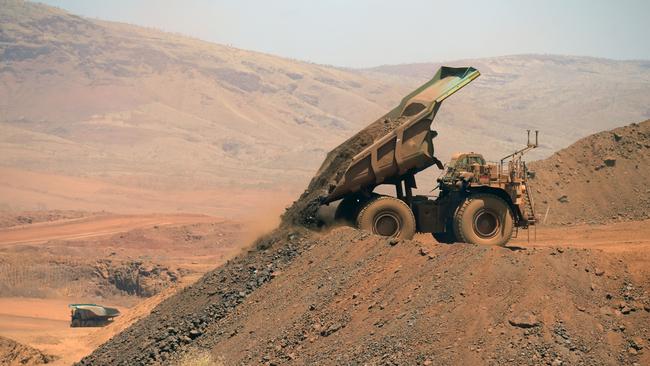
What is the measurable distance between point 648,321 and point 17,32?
121878 mm

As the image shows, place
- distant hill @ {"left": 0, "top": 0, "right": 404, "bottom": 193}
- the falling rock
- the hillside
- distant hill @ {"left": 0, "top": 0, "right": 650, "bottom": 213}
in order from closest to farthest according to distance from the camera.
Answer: the falling rock
distant hill @ {"left": 0, "top": 0, "right": 650, "bottom": 213}
distant hill @ {"left": 0, "top": 0, "right": 404, "bottom": 193}
the hillside

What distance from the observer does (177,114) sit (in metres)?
112

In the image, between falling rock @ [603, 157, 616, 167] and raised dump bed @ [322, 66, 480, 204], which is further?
falling rock @ [603, 157, 616, 167]

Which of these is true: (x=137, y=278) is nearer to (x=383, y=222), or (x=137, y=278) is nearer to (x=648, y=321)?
(x=383, y=222)

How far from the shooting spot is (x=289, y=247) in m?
19.2

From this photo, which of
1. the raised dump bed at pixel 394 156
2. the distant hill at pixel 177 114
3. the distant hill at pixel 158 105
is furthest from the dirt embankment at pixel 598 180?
the distant hill at pixel 158 105

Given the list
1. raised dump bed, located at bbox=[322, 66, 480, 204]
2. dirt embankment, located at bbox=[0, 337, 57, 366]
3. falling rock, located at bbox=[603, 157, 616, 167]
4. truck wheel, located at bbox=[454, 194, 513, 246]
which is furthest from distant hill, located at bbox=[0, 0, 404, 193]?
truck wheel, located at bbox=[454, 194, 513, 246]

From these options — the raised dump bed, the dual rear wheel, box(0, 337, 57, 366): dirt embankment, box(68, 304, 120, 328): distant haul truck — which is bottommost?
box(68, 304, 120, 328): distant haul truck

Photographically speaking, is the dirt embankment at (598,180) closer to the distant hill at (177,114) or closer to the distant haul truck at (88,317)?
the distant haul truck at (88,317)

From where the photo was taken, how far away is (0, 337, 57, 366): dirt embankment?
2283 centimetres

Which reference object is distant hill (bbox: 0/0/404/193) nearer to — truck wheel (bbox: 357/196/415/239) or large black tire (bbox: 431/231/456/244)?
large black tire (bbox: 431/231/456/244)

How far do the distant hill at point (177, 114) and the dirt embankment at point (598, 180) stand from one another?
151ft

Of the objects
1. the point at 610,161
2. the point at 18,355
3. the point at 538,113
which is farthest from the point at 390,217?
the point at 538,113

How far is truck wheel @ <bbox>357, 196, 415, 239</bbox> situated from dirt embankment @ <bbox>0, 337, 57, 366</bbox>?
9.50 meters
